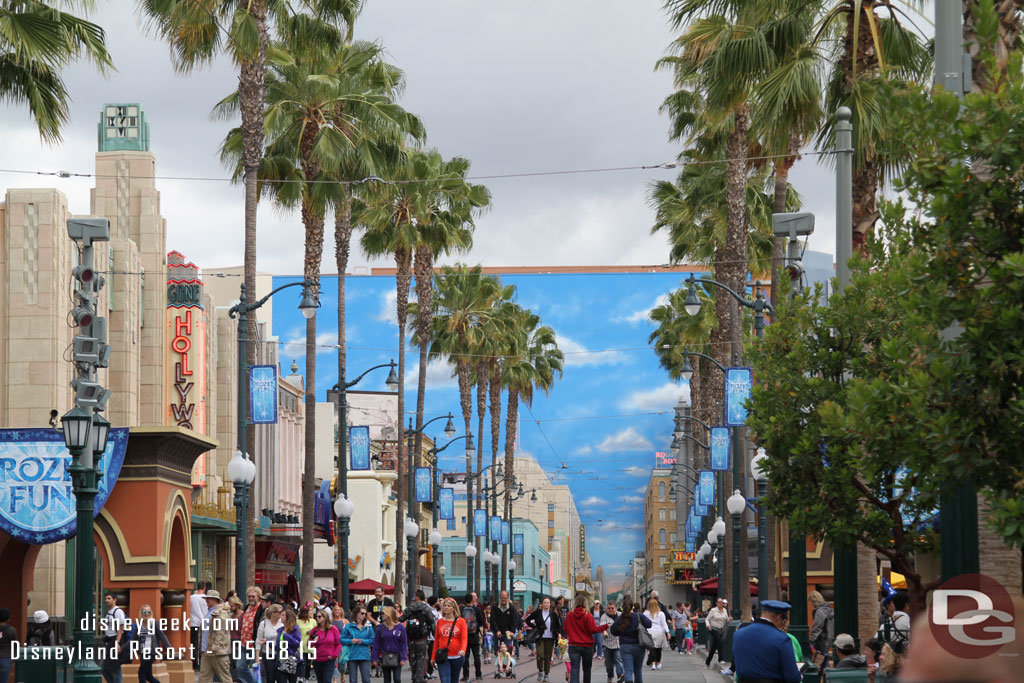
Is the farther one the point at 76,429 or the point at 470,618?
the point at 470,618

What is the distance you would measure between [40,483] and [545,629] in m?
10.9

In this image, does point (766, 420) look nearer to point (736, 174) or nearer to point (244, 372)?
point (244, 372)

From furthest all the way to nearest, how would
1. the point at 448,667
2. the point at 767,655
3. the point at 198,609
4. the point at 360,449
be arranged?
the point at 360,449 < the point at 448,667 < the point at 198,609 < the point at 767,655

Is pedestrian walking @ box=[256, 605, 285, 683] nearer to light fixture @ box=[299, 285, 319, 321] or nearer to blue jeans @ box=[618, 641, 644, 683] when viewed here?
blue jeans @ box=[618, 641, 644, 683]

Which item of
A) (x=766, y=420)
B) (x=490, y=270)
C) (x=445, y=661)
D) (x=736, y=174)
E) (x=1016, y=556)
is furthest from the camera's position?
(x=490, y=270)

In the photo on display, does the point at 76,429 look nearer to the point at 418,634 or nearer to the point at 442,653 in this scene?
the point at 442,653

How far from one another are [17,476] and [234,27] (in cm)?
1077

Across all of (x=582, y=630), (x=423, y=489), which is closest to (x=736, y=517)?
(x=582, y=630)

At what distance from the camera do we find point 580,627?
23516 mm

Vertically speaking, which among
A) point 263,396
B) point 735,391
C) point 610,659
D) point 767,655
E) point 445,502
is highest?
point 735,391

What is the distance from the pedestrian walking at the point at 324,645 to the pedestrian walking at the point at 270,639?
1.16 meters

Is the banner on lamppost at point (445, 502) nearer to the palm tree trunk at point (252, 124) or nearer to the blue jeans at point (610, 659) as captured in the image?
the palm tree trunk at point (252, 124)

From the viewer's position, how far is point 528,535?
→ 120312 mm

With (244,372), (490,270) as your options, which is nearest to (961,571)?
(244,372)
